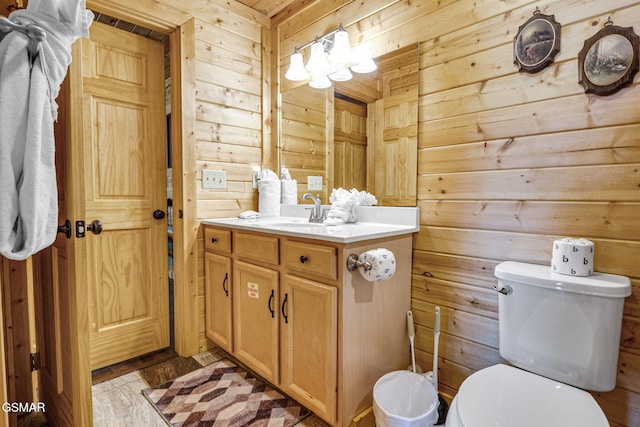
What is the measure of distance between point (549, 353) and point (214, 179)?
6.35 feet

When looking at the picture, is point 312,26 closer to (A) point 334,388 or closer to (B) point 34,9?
(B) point 34,9

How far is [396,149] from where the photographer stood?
5.61 feet

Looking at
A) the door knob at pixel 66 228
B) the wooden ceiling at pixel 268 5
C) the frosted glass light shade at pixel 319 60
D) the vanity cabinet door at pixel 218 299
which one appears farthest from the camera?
the wooden ceiling at pixel 268 5

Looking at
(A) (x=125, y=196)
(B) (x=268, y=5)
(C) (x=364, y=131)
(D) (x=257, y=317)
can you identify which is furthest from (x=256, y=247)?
(B) (x=268, y=5)

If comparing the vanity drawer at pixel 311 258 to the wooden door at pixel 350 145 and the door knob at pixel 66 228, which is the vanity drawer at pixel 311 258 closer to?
the wooden door at pixel 350 145

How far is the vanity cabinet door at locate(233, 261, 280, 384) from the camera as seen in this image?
5.19 feet

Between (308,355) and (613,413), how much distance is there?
113 centimetres

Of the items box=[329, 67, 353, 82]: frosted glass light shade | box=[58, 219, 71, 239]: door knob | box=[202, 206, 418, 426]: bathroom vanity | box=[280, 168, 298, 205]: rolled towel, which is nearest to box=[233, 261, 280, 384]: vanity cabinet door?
box=[202, 206, 418, 426]: bathroom vanity

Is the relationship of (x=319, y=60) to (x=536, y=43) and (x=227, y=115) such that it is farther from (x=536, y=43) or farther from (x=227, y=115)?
(x=536, y=43)

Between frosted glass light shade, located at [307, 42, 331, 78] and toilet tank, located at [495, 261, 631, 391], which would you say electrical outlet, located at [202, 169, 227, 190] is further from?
toilet tank, located at [495, 261, 631, 391]

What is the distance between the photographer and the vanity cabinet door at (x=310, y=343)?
1.31m

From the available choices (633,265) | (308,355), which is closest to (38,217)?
(308,355)

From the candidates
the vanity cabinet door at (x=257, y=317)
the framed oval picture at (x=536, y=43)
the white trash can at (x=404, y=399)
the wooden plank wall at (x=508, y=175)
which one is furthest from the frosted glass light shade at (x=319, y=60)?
the white trash can at (x=404, y=399)

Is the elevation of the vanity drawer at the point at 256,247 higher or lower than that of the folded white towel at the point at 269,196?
lower
